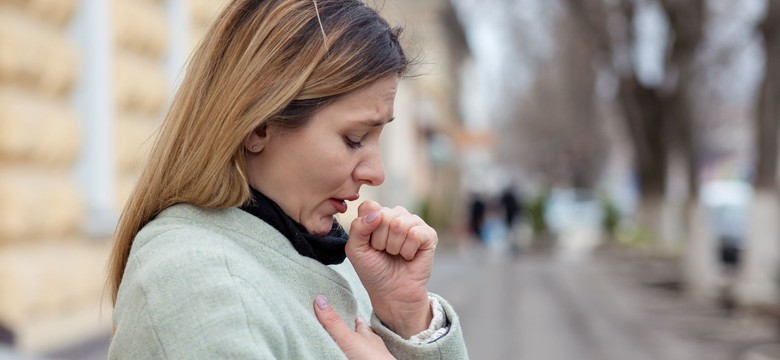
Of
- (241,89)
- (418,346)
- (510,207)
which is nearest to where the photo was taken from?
(241,89)

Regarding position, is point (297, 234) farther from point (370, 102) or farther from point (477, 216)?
point (477, 216)

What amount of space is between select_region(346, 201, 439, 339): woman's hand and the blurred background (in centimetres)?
31

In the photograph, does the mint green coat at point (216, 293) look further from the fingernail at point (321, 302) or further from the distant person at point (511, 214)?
the distant person at point (511, 214)

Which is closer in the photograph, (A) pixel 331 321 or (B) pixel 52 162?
(A) pixel 331 321

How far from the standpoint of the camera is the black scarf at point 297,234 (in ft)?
5.31

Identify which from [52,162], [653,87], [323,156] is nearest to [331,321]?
[323,156]

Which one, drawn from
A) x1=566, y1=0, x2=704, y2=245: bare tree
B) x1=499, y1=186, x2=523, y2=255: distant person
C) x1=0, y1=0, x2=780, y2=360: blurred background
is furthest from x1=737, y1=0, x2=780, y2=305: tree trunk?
x1=499, y1=186, x2=523, y2=255: distant person

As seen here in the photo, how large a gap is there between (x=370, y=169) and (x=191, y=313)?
0.42m

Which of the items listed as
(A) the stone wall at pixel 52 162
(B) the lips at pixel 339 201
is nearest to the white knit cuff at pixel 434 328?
(B) the lips at pixel 339 201

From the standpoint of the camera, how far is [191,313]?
4.45 ft

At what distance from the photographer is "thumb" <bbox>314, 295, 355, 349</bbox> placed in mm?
1592

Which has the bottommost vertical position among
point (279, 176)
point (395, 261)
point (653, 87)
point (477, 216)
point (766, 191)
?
point (395, 261)

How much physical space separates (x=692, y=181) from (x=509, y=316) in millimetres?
4570

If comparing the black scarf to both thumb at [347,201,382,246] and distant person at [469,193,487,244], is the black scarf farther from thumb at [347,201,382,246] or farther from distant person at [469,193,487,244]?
distant person at [469,193,487,244]
